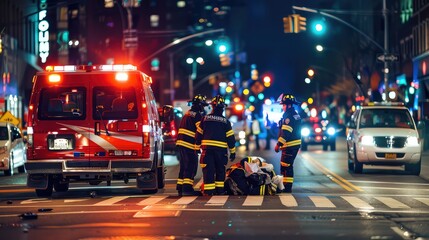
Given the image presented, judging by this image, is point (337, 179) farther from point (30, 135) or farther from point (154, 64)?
point (154, 64)

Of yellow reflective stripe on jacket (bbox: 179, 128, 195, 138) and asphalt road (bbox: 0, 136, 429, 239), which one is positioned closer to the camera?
asphalt road (bbox: 0, 136, 429, 239)

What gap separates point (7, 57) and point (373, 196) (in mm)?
39292

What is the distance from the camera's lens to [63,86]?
18.5 m

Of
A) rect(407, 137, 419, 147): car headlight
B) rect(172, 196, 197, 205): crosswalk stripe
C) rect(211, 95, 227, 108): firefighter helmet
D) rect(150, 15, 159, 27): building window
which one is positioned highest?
rect(150, 15, 159, 27): building window

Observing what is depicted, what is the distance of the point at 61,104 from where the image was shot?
1853 centimetres

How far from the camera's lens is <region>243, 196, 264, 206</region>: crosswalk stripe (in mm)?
16219

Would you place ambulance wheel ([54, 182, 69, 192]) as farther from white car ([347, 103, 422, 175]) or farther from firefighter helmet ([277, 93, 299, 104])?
white car ([347, 103, 422, 175])

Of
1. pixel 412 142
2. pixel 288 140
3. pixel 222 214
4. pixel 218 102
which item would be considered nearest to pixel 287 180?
pixel 288 140

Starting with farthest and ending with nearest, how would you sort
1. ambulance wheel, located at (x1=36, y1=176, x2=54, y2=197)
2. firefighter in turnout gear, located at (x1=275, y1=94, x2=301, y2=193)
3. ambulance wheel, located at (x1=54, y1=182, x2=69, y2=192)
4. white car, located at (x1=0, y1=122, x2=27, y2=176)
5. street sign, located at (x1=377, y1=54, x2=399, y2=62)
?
1. street sign, located at (x1=377, y1=54, x2=399, y2=62)
2. white car, located at (x1=0, y1=122, x2=27, y2=176)
3. ambulance wheel, located at (x1=54, y1=182, x2=69, y2=192)
4. firefighter in turnout gear, located at (x1=275, y1=94, x2=301, y2=193)
5. ambulance wheel, located at (x1=36, y1=176, x2=54, y2=197)

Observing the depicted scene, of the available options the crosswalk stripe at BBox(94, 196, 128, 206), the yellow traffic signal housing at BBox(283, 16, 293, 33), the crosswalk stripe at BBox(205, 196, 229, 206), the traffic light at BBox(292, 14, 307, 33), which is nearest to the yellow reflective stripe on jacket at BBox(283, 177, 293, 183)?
the crosswalk stripe at BBox(205, 196, 229, 206)

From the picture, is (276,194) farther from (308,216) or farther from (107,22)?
(107,22)

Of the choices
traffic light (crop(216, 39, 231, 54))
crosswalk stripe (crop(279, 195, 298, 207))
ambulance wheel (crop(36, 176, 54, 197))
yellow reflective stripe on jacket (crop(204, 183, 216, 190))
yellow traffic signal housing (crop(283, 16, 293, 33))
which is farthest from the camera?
traffic light (crop(216, 39, 231, 54))

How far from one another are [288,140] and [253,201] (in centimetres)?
342

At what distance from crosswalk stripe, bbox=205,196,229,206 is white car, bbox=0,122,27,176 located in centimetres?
1254
